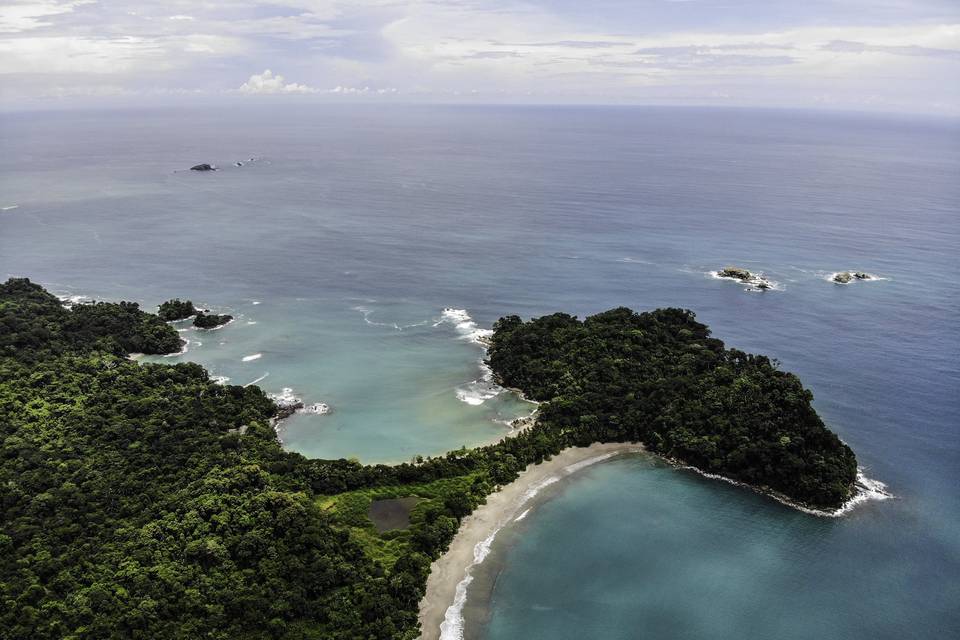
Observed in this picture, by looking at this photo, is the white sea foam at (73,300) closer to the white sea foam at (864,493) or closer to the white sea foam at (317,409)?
the white sea foam at (317,409)

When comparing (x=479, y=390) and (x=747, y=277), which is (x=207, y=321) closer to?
(x=479, y=390)

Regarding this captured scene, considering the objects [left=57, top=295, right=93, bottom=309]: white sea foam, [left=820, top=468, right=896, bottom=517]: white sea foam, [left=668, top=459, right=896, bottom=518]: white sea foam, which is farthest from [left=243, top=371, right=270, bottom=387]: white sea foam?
[left=820, top=468, right=896, bottom=517]: white sea foam

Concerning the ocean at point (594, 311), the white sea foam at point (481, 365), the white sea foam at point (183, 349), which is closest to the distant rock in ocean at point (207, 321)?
the ocean at point (594, 311)

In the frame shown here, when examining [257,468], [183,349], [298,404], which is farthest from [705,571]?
[183,349]

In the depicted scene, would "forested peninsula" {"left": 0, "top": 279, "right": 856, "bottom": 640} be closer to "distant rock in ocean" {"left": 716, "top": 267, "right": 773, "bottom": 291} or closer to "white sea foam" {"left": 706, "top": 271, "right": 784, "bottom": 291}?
"white sea foam" {"left": 706, "top": 271, "right": 784, "bottom": 291}

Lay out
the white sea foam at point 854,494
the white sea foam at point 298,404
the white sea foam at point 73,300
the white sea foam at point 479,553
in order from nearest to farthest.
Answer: the white sea foam at point 479,553 → the white sea foam at point 854,494 → the white sea foam at point 298,404 → the white sea foam at point 73,300

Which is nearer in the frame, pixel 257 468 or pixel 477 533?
pixel 477 533

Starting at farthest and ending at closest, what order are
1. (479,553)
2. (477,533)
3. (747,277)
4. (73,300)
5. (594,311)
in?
(747,277) → (73,300) → (594,311) → (477,533) → (479,553)
